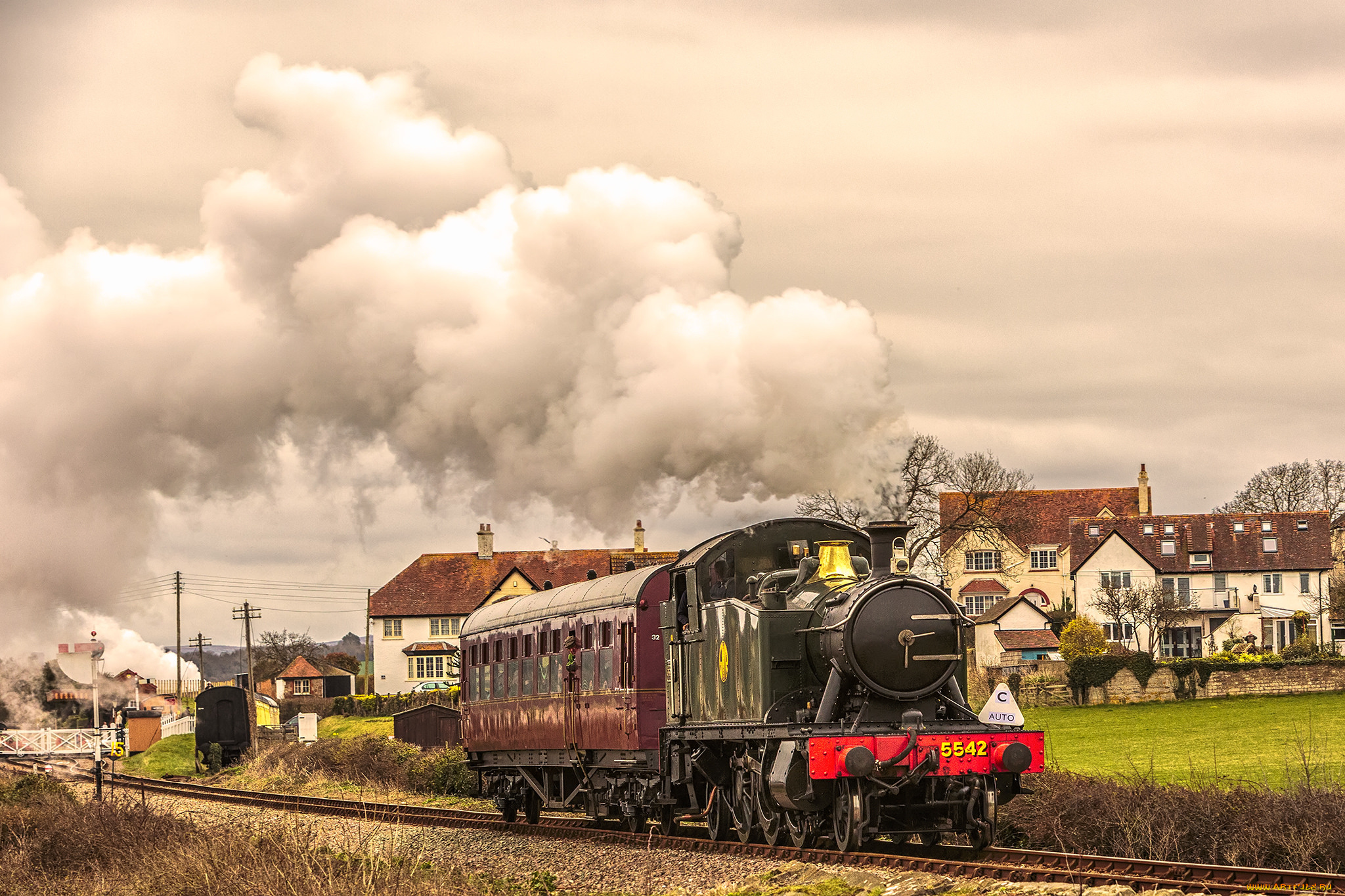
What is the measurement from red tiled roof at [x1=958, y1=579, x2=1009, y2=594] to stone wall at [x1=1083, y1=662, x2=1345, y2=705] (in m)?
27.4

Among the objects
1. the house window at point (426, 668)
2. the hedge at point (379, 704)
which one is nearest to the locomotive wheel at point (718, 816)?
the hedge at point (379, 704)

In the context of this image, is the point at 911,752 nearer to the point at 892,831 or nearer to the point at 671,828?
Result: the point at 892,831

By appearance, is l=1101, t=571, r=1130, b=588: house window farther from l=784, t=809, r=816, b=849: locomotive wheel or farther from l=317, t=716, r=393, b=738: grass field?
l=784, t=809, r=816, b=849: locomotive wheel

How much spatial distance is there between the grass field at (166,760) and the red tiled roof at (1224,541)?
45.8 meters

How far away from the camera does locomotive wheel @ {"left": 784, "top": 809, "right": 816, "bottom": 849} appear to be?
16.4m

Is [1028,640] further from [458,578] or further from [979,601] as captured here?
[458,578]

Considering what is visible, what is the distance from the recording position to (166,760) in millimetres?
54688

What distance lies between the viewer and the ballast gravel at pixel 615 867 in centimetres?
1375

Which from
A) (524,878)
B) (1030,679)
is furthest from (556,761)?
(1030,679)

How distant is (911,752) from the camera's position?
15.3 metres

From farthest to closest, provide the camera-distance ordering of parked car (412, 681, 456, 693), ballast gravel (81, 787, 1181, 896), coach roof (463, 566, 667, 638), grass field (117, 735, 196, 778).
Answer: parked car (412, 681, 456, 693), grass field (117, 735, 196, 778), coach roof (463, 566, 667, 638), ballast gravel (81, 787, 1181, 896)

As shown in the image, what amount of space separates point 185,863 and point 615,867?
524 cm

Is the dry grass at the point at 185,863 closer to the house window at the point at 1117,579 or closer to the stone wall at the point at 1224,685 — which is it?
the stone wall at the point at 1224,685

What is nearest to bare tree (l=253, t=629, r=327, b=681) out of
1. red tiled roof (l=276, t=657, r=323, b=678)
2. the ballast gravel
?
red tiled roof (l=276, t=657, r=323, b=678)
